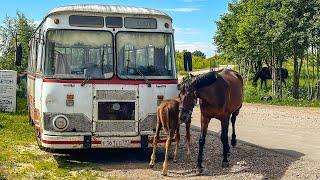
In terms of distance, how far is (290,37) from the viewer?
2750cm

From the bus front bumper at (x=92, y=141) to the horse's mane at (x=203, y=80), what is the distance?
5.20ft

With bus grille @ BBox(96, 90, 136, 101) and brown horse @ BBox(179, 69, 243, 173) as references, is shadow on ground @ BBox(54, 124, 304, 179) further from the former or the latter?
bus grille @ BBox(96, 90, 136, 101)

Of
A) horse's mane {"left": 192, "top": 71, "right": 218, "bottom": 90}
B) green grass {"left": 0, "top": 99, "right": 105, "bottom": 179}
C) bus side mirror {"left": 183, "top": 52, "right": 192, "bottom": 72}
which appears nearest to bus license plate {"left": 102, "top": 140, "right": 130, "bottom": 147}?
green grass {"left": 0, "top": 99, "right": 105, "bottom": 179}

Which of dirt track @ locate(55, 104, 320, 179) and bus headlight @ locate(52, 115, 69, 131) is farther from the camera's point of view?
bus headlight @ locate(52, 115, 69, 131)

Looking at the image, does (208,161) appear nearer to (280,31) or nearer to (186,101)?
(186,101)

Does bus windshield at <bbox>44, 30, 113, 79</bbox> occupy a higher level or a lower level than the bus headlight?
higher

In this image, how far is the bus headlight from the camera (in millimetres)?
9953

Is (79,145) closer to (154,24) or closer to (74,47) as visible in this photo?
(74,47)

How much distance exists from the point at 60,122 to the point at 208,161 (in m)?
3.47

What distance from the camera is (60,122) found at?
9977 mm

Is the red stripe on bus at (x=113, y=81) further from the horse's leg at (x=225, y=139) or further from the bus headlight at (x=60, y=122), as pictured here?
the horse's leg at (x=225, y=139)

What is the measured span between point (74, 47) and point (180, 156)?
370 centimetres

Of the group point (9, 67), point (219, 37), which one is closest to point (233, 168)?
point (9, 67)

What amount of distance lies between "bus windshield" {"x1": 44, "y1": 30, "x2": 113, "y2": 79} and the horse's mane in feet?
6.30
